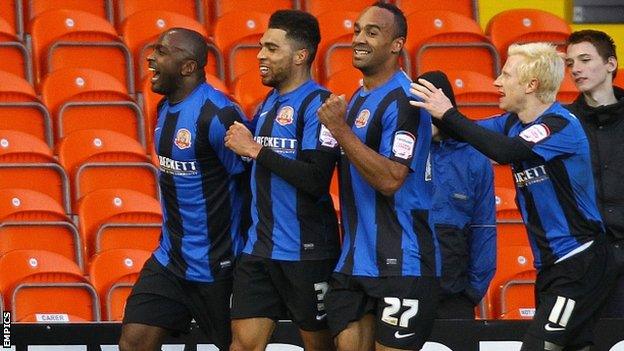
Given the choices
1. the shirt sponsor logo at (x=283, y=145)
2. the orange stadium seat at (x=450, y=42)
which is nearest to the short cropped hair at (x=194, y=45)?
the shirt sponsor logo at (x=283, y=145)

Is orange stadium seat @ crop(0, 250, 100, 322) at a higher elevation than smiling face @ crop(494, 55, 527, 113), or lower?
lower

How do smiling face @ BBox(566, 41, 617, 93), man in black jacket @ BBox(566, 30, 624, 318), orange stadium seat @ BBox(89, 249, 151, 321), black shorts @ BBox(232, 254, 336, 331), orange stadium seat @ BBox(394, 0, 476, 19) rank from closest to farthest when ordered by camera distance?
black shorts @ BBox(232, 254, 336, 331) → man in black jacket @ BBox(566, 30, 624, 318) → smiling face @ BBox(566, 41, 617, 93) → orange stadium seat @ BBox(89, 249, 151, 321) → orange stadium seat @ BBox(394, 0, 476, 19)

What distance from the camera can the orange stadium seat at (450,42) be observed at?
388 inches

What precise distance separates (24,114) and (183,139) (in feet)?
9.04

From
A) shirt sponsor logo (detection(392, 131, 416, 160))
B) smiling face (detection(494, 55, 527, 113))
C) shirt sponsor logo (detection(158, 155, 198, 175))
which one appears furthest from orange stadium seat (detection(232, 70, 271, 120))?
shirt sponsor logo (detection(392, 131, 416, 160))

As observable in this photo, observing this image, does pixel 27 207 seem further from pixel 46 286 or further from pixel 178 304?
pixel 178 304

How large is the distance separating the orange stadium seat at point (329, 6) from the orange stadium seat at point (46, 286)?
2924 mm

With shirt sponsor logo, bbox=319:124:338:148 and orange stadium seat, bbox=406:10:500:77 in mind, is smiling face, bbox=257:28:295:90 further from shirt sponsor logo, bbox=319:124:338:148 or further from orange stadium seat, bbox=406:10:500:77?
orange stadium seat, bbox=406:10:500:77

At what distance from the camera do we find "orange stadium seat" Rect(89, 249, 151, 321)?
8086mm

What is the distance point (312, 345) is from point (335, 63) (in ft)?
12.2

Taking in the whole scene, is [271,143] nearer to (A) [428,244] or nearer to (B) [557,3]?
(A) [428,244]

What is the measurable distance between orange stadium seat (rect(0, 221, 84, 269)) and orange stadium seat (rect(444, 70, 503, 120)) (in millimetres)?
2722

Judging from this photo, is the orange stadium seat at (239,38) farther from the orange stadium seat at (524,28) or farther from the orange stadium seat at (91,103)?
the orange stadium seat at (524,28)

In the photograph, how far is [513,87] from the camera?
603cm
